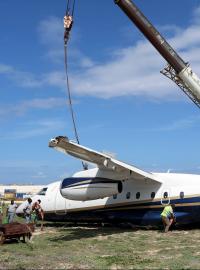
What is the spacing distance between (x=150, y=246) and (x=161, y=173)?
5667 millimetres

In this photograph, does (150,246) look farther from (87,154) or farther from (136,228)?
(136,228)

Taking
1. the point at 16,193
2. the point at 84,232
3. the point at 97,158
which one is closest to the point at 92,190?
the point at 97,158

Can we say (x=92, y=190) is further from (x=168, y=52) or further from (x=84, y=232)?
(x=168, y=52)

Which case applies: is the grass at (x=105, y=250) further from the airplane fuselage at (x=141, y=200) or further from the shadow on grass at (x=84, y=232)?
the airplane fuselage at (x=141, y=200)

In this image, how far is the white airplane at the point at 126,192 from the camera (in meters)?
17.8

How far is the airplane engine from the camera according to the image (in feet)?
59.2

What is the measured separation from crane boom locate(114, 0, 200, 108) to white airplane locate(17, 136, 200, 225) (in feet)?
14.7

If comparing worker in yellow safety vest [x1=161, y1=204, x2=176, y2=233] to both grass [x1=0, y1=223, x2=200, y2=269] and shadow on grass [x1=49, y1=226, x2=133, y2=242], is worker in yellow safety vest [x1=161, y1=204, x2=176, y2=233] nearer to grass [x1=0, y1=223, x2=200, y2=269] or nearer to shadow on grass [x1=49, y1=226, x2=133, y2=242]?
grass [x1=0, y1=223, x2=200, y2=269]

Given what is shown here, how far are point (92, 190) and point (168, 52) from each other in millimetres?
7710

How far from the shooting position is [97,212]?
20297mm

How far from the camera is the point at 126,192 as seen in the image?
19656 millimetres

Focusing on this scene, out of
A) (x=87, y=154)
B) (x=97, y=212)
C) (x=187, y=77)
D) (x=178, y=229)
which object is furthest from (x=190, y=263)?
(x=187, y=77)

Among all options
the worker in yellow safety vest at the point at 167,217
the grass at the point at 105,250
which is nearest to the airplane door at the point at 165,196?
the worker in yellow safety vest at the point at 167,217

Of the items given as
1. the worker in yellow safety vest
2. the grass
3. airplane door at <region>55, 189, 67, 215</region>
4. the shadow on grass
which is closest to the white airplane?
the worker in yellow safety vest
